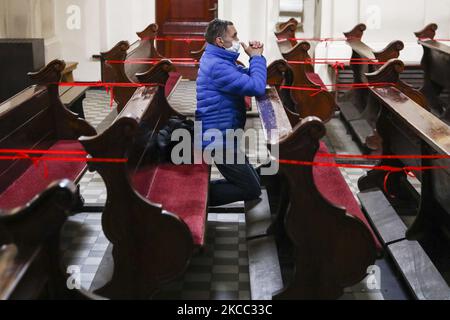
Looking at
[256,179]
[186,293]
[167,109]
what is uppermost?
[167,109]

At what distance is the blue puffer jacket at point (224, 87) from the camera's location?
4.48m

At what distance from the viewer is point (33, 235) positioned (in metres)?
2.57

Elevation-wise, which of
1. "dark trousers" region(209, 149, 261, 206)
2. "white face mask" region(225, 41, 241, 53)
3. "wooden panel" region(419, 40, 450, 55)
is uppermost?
"white face mask" region(225, 41, 241, 53)

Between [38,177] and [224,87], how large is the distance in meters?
1.32

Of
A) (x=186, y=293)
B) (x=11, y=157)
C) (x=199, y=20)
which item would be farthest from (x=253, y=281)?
(x=199, y=20)

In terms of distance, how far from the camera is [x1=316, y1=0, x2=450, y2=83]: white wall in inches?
378

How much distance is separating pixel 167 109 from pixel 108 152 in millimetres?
1595

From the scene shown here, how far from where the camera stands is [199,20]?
10.8 meters

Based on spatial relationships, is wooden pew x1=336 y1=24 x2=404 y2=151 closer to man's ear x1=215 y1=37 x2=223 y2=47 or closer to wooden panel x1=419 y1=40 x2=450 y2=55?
wooden panel x1=419 y1=40 x2=450 y2=55

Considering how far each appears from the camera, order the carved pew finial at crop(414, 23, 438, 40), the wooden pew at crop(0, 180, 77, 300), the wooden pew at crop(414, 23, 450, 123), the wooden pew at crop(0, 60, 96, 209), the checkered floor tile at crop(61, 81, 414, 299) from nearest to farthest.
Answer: the wooden pew at crop(0, 180, 77, 300)
the checkered floor tile at crop(61, 81, 414, 299)
the wooden pew at crop(0, 60, 96, 209)
the wooden pew at crop(414, 23, 450, 123)
the carved pew finial at crop(414, 23, 438, 40)

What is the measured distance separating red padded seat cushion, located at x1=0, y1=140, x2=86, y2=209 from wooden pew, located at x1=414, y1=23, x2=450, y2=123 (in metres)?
3.73

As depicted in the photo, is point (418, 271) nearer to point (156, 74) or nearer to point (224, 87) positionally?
point (224, 87)

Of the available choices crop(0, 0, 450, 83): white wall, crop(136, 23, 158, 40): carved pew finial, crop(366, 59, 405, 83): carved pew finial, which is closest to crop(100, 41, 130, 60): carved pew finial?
crop(136, 23, 158, 40): carved pew finial

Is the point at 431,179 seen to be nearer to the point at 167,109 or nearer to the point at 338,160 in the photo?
the point at 167,109
